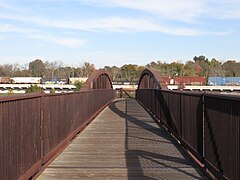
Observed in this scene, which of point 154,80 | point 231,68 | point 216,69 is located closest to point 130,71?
point 216,69

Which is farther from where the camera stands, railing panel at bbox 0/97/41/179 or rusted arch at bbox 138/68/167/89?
rusted arch at bbox 138/68/167/89

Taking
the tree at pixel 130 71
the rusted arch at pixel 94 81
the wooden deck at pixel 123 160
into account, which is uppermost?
the tree at pixel 130 71

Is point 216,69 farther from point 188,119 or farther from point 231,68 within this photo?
point 188,119

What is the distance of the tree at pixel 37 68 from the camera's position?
191375 mm

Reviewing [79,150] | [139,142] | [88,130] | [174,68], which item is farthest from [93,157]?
[174,68]

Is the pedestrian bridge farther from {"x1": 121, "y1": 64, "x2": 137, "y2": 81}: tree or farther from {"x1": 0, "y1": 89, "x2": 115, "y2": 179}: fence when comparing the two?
{"x1": 121, "y1": 64, "x2": 137, "y2": 81}: tree

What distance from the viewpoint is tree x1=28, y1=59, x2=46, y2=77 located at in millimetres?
191375

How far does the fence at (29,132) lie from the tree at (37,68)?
181m

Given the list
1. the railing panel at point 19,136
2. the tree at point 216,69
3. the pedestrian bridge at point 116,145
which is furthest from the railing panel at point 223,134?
the tree at point 216,69

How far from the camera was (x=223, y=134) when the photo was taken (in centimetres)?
643

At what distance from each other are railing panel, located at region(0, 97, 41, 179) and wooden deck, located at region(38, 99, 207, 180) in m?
0.79

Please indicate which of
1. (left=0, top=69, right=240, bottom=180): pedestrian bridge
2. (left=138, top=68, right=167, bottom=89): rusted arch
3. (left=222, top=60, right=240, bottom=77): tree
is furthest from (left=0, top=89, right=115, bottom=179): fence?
(left=222, top=60, right=240, bottom=77): tree

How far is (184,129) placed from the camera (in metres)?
10.9

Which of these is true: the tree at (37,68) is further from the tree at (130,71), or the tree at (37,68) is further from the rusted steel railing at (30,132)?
the rusted steel railing at (30,132)
